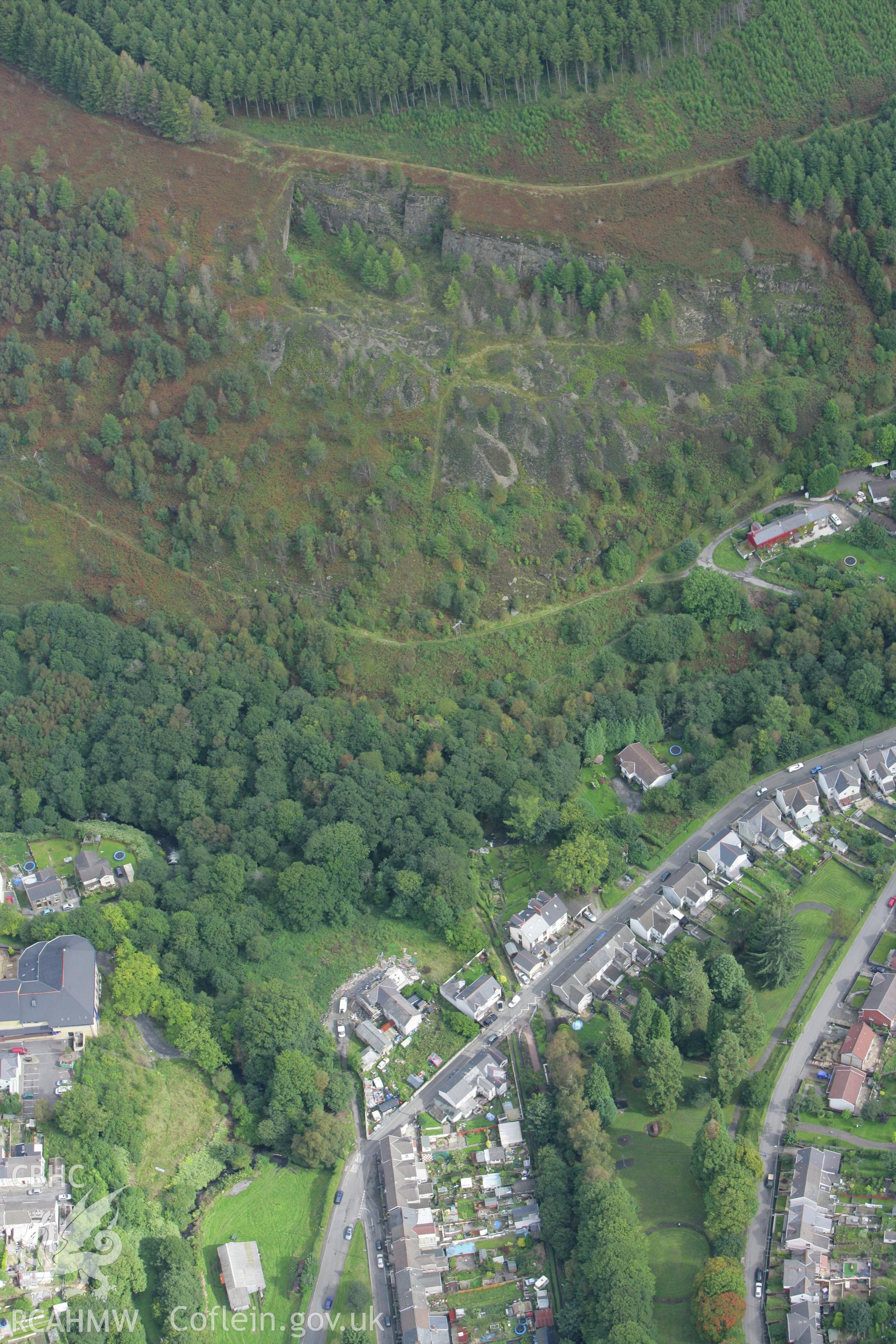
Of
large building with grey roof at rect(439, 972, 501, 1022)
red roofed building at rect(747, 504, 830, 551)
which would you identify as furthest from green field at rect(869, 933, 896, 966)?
red roofed building at rect(747, 504, 830, 551)

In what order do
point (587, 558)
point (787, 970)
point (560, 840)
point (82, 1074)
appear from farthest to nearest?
point (587, 558) < point (560, 840) < point (787, 970) < point (82, 1074)

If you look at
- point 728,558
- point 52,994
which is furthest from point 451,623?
point 52,994

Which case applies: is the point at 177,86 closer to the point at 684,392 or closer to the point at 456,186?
the point at 456,186

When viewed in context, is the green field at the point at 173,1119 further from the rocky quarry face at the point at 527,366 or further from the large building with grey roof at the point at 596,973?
the rocky quarry face at the point at 527,366

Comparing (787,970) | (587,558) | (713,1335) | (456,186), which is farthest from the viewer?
(456,186)

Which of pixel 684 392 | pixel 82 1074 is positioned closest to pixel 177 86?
pixel 684 392

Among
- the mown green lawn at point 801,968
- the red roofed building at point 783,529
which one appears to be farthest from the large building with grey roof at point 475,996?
the red roofed building at point 783,529

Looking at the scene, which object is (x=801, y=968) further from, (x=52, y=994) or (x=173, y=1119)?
(x=52, y=994)
